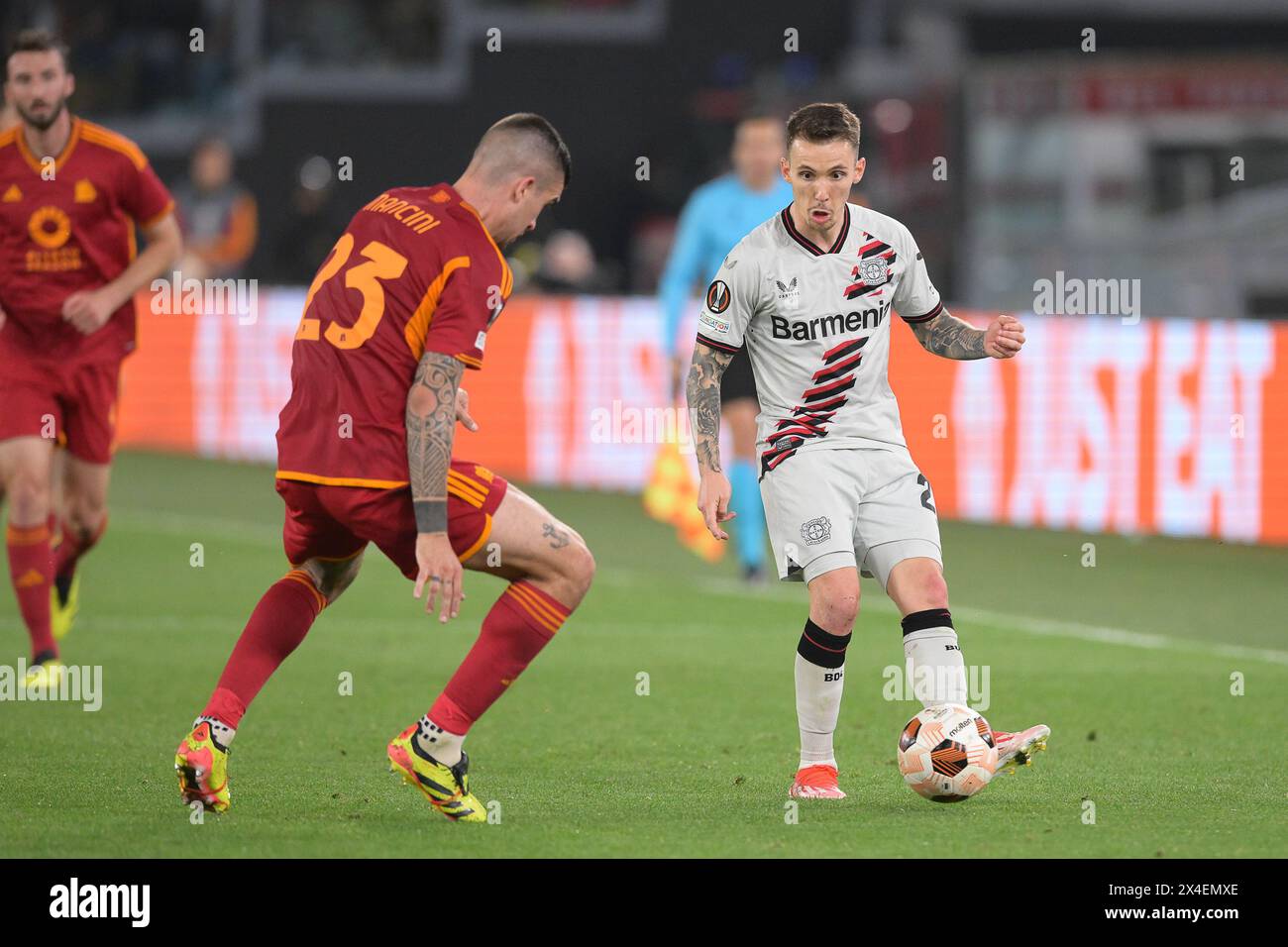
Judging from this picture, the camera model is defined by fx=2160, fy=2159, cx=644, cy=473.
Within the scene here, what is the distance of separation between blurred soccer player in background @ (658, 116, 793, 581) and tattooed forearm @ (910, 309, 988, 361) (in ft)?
12.8

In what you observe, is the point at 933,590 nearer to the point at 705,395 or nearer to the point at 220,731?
the point at 705,395

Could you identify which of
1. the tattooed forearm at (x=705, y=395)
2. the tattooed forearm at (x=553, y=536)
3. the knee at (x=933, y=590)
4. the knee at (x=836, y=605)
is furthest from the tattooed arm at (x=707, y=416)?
the knee at (x=933, y=590)

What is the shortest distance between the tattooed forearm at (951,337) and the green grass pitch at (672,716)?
1.29 metres

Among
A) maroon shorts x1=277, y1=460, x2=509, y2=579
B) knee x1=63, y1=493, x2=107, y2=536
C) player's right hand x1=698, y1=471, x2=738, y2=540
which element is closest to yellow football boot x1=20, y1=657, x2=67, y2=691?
knee x1=63, y1=493, x2=107, y2=536

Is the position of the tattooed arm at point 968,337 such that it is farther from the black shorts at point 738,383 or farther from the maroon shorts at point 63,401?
the black shorts at point 738,383

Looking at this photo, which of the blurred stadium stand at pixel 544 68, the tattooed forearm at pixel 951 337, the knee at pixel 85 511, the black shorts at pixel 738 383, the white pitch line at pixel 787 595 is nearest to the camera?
the tattooed forearm at pixel 951 337

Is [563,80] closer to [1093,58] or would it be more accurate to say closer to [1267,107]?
[1093,58]

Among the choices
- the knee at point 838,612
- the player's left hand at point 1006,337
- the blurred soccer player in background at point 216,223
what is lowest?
the knee at point 838,612

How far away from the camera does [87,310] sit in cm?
793

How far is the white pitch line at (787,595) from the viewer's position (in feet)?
31.5

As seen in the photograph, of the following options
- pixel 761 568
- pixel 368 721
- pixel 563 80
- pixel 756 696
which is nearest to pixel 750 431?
pixel 761 568

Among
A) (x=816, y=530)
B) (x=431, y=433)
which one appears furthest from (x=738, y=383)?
(x=431, y=433)

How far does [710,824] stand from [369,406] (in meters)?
1.44

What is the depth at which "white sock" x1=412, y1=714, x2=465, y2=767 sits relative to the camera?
5691mm
